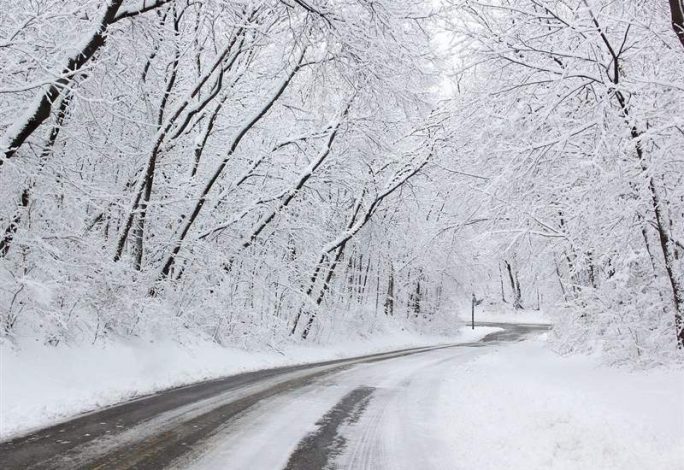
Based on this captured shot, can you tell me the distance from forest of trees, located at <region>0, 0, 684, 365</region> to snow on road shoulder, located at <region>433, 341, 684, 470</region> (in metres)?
1.41

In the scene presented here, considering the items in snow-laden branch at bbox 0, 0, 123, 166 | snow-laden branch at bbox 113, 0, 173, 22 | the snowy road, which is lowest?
the snowy road

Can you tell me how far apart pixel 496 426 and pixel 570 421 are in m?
1.21

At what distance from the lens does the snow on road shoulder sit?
6.00 meters

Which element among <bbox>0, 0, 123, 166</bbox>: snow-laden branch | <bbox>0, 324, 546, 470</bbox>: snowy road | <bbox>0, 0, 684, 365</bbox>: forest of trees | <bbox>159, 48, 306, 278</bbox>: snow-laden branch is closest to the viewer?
<bbox>0, 324, 546, 470</bbox>: snowy road

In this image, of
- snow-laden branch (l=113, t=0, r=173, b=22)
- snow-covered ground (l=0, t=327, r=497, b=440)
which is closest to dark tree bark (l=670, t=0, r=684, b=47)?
snow-laden branch (l=113, t=0, r=173, b=22)

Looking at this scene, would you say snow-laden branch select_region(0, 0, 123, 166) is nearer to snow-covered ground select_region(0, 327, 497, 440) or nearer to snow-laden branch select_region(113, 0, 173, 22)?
snow-laden branch select_region(113, 0, 173, 22)

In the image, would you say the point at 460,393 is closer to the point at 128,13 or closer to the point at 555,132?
the point at 555,132

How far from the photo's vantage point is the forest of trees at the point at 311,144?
803cm

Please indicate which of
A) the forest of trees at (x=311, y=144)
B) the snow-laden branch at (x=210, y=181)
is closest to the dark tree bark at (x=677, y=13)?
the forest of trees at (x=311, y=144)

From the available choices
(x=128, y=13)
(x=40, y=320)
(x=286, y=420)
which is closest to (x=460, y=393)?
(x=286, y=420)

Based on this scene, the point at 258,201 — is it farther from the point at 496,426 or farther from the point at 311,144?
the point at 496,426

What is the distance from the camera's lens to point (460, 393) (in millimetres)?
11914

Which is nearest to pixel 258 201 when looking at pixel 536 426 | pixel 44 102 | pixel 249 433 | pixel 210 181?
pixel 210 181

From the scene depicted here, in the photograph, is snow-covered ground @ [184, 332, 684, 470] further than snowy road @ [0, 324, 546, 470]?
Yes
